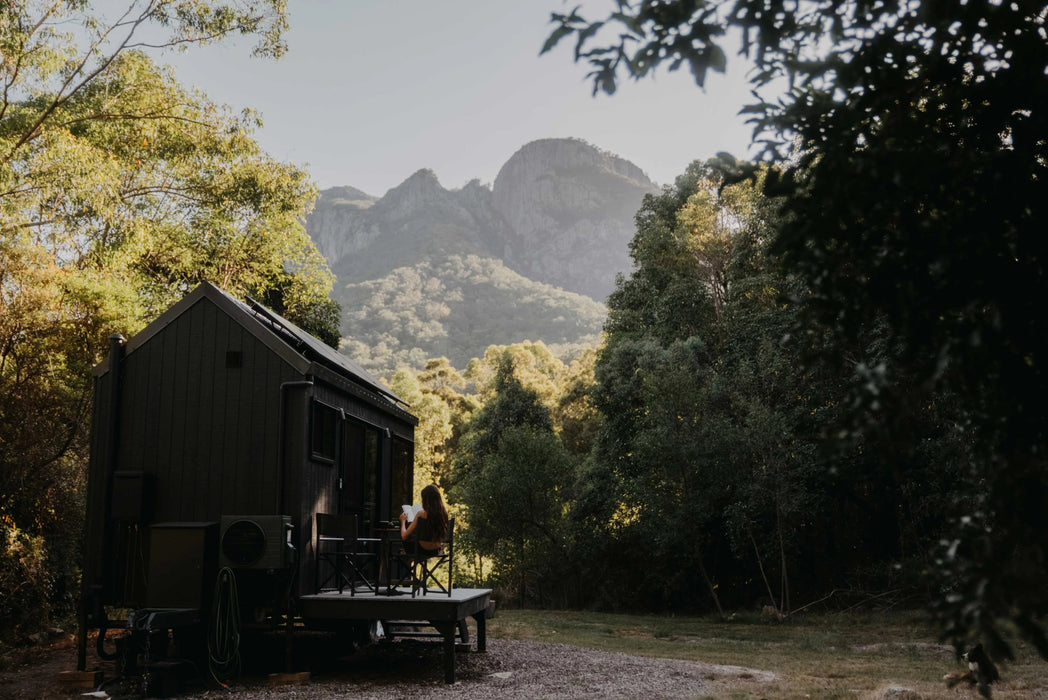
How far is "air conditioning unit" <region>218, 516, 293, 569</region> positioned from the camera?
6.91 meters

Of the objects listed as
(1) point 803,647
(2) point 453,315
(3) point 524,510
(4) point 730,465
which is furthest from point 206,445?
(2) point 453,315

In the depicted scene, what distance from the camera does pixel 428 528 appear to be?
760cm

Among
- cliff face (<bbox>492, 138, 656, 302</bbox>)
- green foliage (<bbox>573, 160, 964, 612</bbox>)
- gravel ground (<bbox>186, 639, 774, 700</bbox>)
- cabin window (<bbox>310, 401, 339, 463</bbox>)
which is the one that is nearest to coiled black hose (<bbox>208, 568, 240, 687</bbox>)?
gravel ground (<bbox>186, 639, 774, 700</bbox>)

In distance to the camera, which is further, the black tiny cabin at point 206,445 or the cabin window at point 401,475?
the cabin window at point 401,475

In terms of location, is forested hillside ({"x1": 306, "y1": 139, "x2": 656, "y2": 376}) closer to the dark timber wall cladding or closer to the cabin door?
the cabin door

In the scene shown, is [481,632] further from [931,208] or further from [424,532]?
[931,208]

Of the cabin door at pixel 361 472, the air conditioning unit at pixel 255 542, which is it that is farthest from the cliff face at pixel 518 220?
the air conditioning unit at pixel 255 542

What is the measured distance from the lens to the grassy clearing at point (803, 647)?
6.72 meters

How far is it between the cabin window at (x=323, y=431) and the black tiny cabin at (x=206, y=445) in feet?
0.06

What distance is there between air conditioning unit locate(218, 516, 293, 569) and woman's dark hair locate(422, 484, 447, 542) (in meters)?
1.25

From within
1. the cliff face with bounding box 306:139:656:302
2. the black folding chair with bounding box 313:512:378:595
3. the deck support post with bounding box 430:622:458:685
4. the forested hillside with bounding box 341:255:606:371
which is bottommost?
the deck support post with bounding box 430:622:458:685

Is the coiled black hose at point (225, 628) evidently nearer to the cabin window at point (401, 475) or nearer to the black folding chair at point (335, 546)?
the black folding chair at point (335, 546)

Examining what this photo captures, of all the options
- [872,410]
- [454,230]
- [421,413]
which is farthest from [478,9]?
[454,230]

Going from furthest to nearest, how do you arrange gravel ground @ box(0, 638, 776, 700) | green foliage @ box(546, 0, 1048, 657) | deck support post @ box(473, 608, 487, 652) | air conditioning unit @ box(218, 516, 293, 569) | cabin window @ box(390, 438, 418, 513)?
cabin window @ box(390, 438, 418, 513) < deck support post @ box(473, 608, 487, 652) < air conditioning unit @ box(218, 516, 293, 569) < gravel ground @ box(0, 638, 776, 700) < green foliage @ box(546, 0, 1048, 657)
